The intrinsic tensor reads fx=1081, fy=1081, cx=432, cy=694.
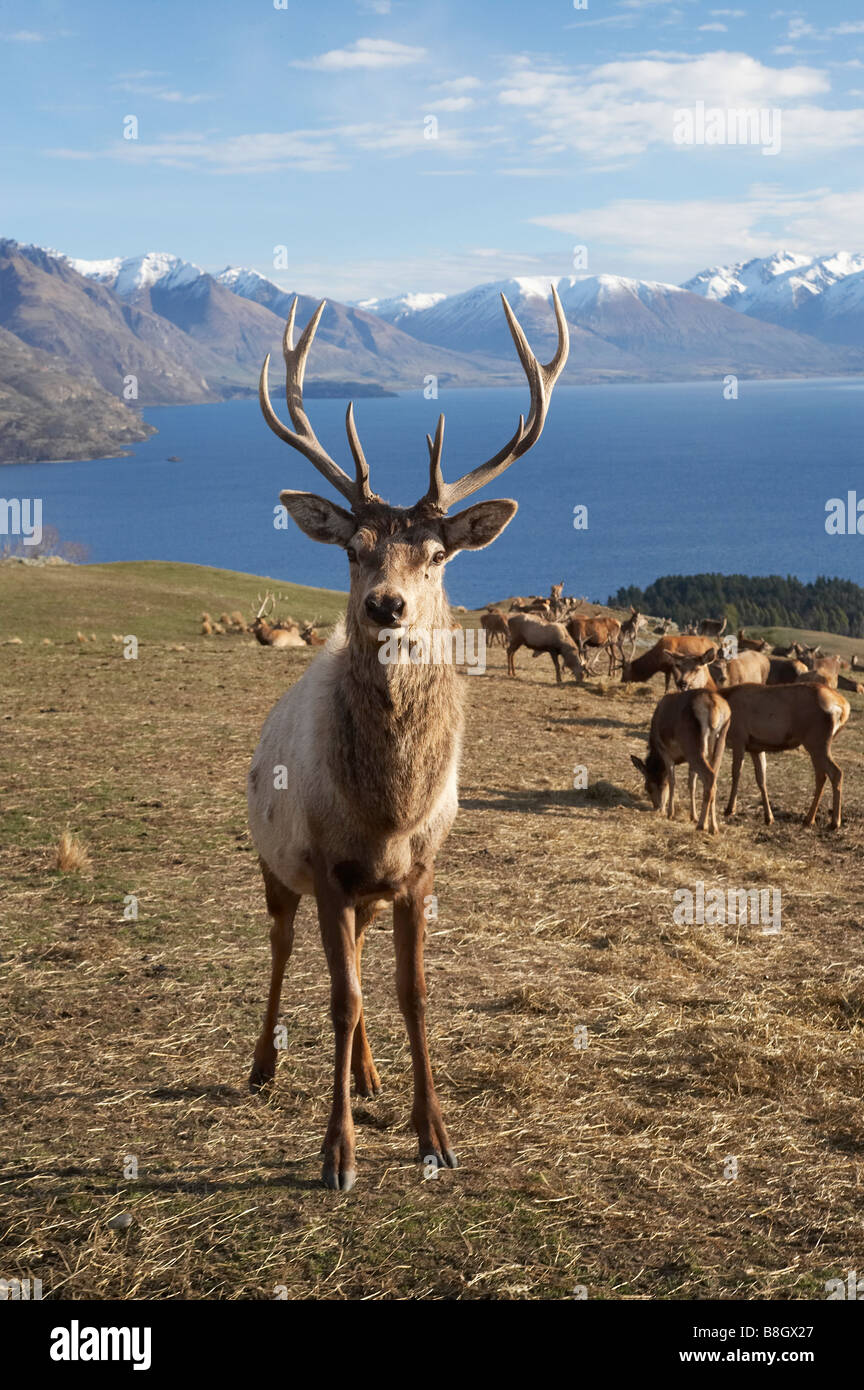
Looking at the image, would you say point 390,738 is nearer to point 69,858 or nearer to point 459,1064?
point 459,1064

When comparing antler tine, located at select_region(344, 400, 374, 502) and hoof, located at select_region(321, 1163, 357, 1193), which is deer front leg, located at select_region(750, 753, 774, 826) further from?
hoof, located at select_region(321, 1163, 357, 1193)

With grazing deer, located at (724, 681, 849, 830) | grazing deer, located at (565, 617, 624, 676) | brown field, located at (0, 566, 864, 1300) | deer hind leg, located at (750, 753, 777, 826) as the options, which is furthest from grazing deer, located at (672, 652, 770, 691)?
grazing deer, located at (565, 617, 624, 676)

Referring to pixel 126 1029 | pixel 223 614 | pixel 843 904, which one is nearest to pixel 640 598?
pixel 223 614

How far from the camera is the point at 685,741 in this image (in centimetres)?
1441

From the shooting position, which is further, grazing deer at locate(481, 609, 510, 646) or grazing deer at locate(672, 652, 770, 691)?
grazing deer at locate(481, 609, 510, 646)

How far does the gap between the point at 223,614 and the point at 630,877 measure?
73.0 ft

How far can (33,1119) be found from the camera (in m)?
5.57

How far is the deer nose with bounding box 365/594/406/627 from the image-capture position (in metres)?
5.13

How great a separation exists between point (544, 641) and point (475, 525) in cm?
2073

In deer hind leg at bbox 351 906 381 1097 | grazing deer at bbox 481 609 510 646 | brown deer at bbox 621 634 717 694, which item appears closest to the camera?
deer hind leg at bbox 351 906 381 1097

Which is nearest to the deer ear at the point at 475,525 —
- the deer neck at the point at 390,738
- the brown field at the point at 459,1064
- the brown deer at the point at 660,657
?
the deer neck at the point at 390,738

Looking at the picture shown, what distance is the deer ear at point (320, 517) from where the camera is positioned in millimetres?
5793

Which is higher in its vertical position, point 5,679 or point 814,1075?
point 5,679
